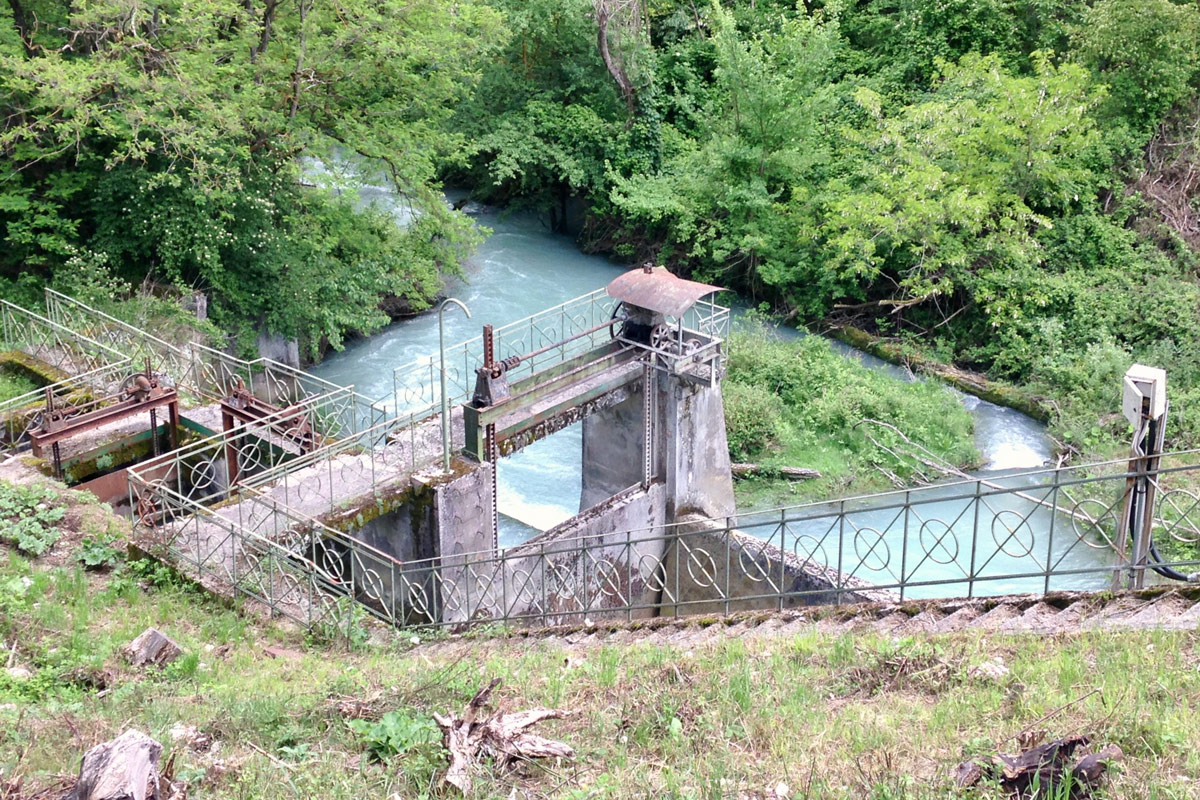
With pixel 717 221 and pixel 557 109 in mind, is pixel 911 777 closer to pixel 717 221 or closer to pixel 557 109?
pixel 717 221

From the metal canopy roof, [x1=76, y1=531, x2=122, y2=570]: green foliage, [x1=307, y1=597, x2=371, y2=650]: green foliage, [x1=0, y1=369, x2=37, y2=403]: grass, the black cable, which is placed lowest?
[x1=307, y1=597, x2=371, y2=650]: green foliage

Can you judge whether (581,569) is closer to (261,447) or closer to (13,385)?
(261,447)

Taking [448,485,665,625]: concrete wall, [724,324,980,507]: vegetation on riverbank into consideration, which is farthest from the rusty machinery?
[724,324,980,507]: vegetation on riverbank

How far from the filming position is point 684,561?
1766 centimetres

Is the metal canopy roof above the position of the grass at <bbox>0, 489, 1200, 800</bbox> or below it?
above

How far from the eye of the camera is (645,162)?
104ft

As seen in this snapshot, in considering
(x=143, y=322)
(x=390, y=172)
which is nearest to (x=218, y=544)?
(x=143, y=322)

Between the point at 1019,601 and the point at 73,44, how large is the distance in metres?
19.4

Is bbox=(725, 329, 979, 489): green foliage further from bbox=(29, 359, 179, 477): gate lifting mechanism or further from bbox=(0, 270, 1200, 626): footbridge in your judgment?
bbox=(29, 359, 179, 477): gate lifting mechanism

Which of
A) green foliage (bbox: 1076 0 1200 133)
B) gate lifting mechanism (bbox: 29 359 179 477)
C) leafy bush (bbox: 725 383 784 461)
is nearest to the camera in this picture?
gate lifting mechanism (bbox: 29 359 179 477)

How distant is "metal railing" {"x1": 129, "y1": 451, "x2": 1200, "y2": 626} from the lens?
39.5 feet

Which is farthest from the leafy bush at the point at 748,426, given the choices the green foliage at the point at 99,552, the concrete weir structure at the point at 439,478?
the green foliage at the point at 99,552

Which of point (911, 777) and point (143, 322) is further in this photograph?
point (143, 322)

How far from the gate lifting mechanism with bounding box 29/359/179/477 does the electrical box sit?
457 inches
